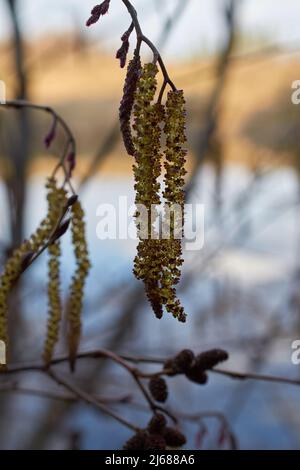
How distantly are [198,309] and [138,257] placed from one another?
312cm

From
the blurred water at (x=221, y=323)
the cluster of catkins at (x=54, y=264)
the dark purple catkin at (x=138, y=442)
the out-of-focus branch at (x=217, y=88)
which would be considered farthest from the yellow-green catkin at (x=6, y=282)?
the blurred water at (x=221, y=323)

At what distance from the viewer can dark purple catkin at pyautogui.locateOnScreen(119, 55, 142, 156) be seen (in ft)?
1.23

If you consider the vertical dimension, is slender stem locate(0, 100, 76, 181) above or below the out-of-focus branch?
below

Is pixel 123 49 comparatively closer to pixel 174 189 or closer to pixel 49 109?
pixel 174 189

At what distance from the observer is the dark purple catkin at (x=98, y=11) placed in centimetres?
39

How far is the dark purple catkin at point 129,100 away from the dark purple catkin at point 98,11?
34 mm

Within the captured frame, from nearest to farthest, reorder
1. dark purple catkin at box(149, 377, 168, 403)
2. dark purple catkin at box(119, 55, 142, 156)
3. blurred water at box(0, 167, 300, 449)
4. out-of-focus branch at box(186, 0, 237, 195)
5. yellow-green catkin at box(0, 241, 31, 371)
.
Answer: dark purple catkin at box(119, 55, 142, 156), yellow-green catkin at box(0, 241, 31, 371), dark purple catkin at box(149, 377, 168, 403), out-of-focus branch at box(186, 0, 237, 195), blurred water at box(0, 167, 300, 449)

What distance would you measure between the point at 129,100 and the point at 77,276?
24cm

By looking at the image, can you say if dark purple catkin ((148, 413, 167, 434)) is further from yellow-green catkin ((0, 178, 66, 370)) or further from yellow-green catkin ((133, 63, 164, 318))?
yellow-green catkin ((133, 63, 164, 318))

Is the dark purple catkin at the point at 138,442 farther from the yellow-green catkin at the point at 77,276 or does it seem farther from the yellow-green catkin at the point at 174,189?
the yellow-green catkin at the point at 174,189

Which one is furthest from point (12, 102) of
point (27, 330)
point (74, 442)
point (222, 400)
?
point (222, 400)

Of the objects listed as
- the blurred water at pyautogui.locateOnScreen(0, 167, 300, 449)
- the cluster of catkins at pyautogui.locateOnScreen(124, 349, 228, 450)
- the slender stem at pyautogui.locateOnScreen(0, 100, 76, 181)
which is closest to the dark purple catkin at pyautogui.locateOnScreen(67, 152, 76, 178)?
the slender stem at pyautogui.locateOnScreen(0, 100, 76, 181)
